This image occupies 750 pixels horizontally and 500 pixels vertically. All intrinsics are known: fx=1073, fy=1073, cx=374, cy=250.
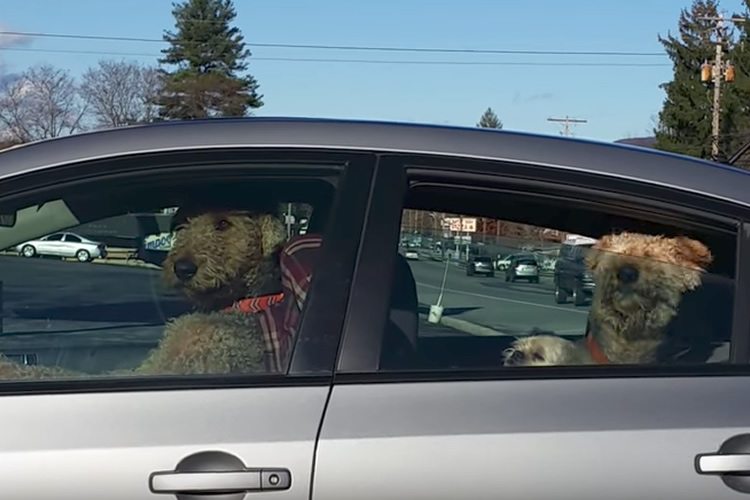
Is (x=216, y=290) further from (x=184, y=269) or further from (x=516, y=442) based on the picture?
(x=516, y=442)

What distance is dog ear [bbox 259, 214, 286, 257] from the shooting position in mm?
2533

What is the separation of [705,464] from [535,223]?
670 millimetres

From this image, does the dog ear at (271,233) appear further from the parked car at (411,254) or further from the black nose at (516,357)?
the black nose at (516,357)

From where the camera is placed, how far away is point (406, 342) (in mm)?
2328

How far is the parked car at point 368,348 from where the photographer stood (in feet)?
7.00

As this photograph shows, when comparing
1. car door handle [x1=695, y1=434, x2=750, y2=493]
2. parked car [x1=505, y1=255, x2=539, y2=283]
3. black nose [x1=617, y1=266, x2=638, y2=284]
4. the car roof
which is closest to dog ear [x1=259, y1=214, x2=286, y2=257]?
the car roof

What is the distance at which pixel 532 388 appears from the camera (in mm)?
2232

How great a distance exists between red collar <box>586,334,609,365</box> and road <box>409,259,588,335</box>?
37mm

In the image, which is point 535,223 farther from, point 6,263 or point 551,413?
point 6,263

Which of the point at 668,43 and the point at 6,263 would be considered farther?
the point at 668,43

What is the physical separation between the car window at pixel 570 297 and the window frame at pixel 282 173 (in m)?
0.13

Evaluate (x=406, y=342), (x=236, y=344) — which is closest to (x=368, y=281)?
(x=406, y=342)

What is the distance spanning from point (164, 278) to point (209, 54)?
50.0m

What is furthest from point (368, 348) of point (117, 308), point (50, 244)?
point (50, 244)
